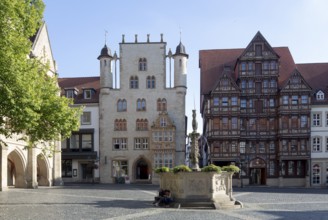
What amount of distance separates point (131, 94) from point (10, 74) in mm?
37101

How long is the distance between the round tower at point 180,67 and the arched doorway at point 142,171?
1035 centimetres

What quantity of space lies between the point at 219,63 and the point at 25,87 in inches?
1635

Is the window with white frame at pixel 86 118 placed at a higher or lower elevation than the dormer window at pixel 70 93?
lower

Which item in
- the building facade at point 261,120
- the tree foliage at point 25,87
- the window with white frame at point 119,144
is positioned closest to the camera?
the tree foliage at point 25,87

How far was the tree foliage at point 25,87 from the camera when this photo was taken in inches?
731

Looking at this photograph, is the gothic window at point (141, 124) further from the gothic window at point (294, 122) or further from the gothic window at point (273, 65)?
the gothic window at point (294, 122)

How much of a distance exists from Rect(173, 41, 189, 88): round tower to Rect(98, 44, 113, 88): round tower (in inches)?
312

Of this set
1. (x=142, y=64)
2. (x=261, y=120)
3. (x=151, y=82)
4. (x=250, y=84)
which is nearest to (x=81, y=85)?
(x=142, y=64)

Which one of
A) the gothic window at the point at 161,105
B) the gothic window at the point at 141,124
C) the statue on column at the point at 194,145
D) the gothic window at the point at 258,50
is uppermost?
the gothic window at the point at 258,50

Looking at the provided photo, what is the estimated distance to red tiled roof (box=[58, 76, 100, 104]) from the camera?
56.1 metres

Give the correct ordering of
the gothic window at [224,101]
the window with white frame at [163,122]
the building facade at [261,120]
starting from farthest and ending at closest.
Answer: the window with white frame at [163,122] < the gothic window at [224,101] < the building facade at [261,120]

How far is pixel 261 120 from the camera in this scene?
171 feet

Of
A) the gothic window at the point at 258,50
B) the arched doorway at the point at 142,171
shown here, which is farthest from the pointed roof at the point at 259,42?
the arched doorway at the point at 142,171

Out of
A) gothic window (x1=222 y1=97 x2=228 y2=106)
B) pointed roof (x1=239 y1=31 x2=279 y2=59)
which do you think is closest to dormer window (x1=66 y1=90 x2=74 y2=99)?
gothic window (x1=222 y1=97 x2=228 y2=106)
